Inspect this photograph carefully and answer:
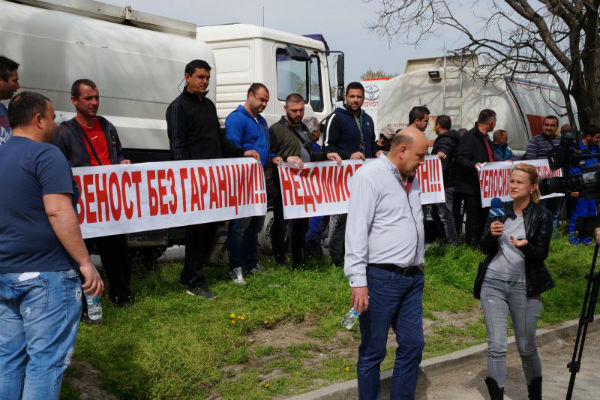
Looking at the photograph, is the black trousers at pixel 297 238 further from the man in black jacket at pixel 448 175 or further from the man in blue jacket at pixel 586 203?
the man in blue jacket at pixel 586 203

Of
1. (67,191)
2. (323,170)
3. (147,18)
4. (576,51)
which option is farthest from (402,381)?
(576,51)

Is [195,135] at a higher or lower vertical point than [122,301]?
higher

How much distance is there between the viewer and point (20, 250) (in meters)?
3.77

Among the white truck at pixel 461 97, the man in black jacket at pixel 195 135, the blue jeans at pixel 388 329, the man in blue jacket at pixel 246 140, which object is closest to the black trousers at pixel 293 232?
the man in blue jacket at pixel 246 140

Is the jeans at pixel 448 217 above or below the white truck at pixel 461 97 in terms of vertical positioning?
below

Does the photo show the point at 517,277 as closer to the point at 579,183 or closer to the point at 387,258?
the point at 579,183

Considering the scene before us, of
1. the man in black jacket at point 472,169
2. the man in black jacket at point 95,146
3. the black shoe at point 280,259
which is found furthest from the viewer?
the man in black jacket at point 472,169

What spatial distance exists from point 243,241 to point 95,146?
2251 millimetres

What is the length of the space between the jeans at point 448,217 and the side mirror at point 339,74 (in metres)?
2.98

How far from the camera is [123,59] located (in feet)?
29.0

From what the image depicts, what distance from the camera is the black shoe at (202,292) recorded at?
722 centimetres

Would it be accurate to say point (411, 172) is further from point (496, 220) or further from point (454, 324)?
point (454, 324)

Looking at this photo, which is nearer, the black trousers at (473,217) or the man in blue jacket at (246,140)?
the man in blue jacket at (246,140)

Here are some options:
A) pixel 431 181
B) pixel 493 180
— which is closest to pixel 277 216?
pixel 431 181
